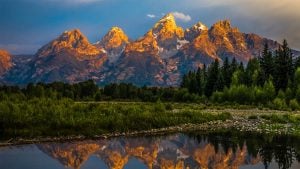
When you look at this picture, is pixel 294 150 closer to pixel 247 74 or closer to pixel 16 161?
pixel 16 161

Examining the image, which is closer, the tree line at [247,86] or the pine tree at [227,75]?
the tree line at [247,86]

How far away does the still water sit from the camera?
28.4 meters

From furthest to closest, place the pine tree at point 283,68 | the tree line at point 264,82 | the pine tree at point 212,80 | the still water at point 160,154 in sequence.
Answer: the pine tree at point 212,80
the pine tree at point 283,68
the tree line at point 264,82
the still water at point 160,154

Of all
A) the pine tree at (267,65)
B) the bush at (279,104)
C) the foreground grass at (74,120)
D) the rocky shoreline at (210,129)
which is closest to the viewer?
the rocky shoreline at (210,129)

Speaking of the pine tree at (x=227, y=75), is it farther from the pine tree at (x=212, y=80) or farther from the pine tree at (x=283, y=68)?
the pine tree at (x=283, y=68)

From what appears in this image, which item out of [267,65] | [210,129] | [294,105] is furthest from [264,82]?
[210,129]

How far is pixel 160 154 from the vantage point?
33.0 metres

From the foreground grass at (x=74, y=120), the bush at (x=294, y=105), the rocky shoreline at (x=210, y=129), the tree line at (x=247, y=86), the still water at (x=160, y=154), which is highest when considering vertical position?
the tree line at (x=247, y=86)

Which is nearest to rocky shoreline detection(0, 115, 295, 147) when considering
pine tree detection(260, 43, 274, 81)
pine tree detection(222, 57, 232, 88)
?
pine tree detection(260, 43, 274, 81)

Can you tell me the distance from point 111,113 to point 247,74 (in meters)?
64.6

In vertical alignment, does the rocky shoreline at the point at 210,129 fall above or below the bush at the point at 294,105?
below

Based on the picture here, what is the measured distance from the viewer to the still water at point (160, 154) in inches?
1117

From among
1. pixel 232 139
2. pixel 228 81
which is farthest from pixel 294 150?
pixel 228 81

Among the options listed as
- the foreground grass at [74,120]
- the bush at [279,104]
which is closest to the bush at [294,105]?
the bush at [279,104]
